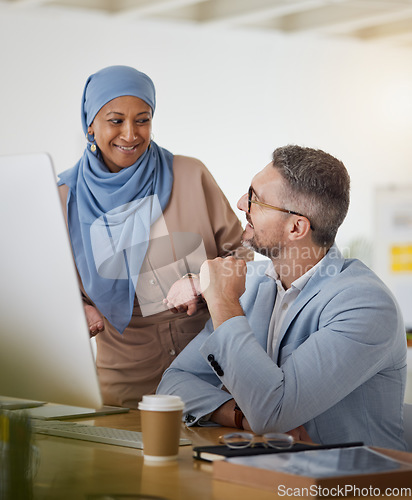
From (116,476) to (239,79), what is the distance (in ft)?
15.0

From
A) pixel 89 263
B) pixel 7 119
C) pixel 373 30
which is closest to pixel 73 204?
pixel 89 263

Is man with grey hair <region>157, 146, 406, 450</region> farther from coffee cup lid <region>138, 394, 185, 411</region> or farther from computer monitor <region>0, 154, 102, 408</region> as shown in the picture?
computer monitor <region>0, 154, 102, 408</region>

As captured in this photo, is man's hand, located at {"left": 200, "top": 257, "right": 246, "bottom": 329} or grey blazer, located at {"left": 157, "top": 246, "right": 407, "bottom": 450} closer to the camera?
grey blazer, located at {"left": 157, "top": 246, "right": 407, "bottom": 450}

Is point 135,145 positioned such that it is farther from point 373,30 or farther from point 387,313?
point 373,30

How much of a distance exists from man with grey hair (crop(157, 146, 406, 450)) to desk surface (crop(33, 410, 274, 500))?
0.24 metres

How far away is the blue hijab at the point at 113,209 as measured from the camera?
2.23m

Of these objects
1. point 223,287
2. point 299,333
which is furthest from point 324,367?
point 223,287

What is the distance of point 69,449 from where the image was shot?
121 cm

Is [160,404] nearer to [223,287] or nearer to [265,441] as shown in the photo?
[265,441]

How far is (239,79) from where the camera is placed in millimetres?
5309

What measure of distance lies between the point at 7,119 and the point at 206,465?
390 centimetres

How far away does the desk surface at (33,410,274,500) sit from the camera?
3.10 feet

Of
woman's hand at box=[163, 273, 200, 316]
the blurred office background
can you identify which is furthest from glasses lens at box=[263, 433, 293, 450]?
the blurred office background

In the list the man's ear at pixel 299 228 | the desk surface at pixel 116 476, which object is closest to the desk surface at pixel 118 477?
the desk surface at pixel 116 476
